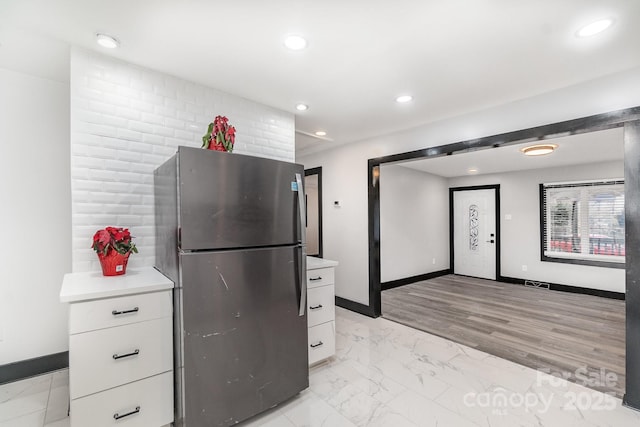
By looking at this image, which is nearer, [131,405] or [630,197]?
[131,405]

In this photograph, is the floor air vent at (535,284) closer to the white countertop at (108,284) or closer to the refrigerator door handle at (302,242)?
the refrigerator door handle at (302,242)

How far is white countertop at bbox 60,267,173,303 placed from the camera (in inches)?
59.0

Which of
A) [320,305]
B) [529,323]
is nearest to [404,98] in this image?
[320,305]

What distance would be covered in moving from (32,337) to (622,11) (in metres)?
4.54

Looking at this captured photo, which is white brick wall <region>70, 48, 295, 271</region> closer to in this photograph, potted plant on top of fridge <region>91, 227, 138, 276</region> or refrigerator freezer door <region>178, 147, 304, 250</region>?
potted plant on top of fridge <region>91, 227, 138, 276</region>

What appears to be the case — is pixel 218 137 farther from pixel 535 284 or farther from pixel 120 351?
pixel 535 284

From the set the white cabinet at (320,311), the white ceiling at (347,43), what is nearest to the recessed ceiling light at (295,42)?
the white ceiling at (347,43)

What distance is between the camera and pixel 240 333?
5.95ft

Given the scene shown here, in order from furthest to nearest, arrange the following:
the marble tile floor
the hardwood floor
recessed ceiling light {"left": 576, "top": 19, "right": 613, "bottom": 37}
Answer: the hardwood floor → the marble tile floor → recessed ceiling light {"left": 576, "top": 19, "right": 613, "bottom": 37}

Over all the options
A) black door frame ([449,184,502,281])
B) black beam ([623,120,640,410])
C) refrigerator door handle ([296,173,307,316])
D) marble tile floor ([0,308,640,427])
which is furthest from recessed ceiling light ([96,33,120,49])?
black door frame ([449,184,502,281])

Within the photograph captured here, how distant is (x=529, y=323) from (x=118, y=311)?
4.33 m

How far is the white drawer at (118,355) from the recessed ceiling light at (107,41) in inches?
68.3

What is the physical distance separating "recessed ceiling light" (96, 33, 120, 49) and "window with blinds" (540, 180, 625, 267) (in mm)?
6686

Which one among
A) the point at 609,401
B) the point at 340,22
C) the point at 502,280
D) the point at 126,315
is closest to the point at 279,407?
the point at 126,315
